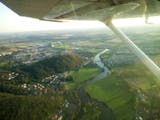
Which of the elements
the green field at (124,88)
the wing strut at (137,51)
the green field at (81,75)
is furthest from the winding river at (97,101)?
the wing strut at (137,51)

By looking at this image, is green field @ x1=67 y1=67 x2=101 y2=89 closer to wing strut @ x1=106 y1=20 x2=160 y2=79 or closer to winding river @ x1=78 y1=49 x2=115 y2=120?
winding river @ x1=78 y1=49 x2=115 y2=120

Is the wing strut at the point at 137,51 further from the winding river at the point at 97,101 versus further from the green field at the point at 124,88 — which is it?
the green field at the point at 124,88

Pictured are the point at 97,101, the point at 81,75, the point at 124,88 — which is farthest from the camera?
the point at 81,75

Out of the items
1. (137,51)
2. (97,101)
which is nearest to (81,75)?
(97,101)

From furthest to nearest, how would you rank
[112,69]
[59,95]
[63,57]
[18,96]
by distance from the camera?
[63,57]
[112,69]
[59,95]
[18,96]

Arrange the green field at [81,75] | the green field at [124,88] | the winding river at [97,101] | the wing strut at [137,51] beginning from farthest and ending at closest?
the green field at [81,75] → the green field at [124,88] → the winding river at [97,101] → the wing strut at [137,51]

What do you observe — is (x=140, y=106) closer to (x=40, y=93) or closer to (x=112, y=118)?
(x=112, y=118)

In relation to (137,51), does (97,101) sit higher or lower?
lower

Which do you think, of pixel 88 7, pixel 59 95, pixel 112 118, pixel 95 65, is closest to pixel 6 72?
pixel 59 95

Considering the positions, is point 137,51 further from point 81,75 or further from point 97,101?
point 81,75

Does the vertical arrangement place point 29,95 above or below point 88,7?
below

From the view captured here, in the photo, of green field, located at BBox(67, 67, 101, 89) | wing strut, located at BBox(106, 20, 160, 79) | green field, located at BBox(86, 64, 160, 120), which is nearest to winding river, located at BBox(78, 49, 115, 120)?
green field, located at BBox(86, 64, 160, 120)
